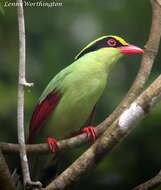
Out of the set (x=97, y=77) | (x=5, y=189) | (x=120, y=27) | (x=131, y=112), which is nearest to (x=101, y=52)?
(x=97, y=77)

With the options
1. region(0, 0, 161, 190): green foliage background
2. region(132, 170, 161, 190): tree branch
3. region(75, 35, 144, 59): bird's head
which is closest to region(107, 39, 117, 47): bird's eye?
region(75, 35, 144, 59): bird's head

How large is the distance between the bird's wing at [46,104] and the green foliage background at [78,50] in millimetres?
Result: 148

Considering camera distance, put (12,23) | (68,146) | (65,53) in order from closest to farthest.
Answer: (68,146) → (65,53) → (12,23)

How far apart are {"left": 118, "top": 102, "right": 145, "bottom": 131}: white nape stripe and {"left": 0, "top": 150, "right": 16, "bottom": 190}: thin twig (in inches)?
24.9

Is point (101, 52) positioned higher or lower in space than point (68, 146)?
higher

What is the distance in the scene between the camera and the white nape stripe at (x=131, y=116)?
2.76 m

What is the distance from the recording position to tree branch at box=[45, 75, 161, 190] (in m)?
2.75

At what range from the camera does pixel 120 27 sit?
3742 millimetres

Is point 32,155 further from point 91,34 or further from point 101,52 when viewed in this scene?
point 91,34

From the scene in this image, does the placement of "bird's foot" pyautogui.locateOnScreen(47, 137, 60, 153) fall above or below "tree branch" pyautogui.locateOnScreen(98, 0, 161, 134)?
below

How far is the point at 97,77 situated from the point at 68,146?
55cm

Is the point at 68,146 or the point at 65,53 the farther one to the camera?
the point at 65,53

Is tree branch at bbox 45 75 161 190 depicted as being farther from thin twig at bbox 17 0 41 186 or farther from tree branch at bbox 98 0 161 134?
tree branch at bbox 98 0 161 134

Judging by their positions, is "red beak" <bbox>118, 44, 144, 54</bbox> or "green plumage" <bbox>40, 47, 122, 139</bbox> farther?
"green plumage" <bbox>40, 47, 122, 139</bbox>
